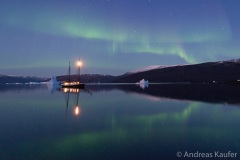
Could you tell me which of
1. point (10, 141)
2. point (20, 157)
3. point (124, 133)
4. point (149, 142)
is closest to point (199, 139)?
point (149, 142)

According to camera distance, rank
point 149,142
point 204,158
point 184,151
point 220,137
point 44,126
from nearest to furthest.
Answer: point 204,158
point 184,151
point 149,142
point 220,137
point 44,126

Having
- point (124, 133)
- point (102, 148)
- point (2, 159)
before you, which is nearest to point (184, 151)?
point (102, 148)

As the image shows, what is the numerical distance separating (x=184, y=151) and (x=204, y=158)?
55.7 inches

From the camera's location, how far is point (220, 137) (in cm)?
1805

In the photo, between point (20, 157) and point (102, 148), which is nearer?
point (20, 157)

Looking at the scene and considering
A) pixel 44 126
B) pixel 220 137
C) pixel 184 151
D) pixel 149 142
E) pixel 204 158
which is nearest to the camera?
pixel 204 158

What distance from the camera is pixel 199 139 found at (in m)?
17.4

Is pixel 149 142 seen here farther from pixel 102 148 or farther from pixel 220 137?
pixel 220 137

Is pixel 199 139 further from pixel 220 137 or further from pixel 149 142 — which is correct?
pixel 149 142

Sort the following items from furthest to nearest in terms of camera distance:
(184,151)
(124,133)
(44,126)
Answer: (44,126) → (124,133) → (184,151)

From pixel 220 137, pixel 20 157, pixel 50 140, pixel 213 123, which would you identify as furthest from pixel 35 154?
pixel 213 123

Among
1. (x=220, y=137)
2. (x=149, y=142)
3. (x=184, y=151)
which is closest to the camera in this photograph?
(x=184, y=151)

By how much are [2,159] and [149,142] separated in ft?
26.0

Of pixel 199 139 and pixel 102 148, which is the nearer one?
pixel 102 148
